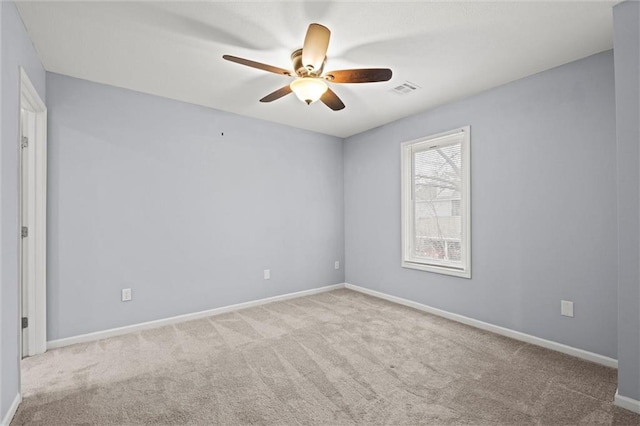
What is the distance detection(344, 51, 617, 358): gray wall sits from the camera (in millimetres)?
2582

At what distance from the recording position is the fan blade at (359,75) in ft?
7.39

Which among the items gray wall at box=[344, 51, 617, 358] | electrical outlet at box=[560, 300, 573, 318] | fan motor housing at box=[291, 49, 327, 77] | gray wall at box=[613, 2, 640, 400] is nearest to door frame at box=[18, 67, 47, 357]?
fan motor housing at box=[291, 49, 327, 77]

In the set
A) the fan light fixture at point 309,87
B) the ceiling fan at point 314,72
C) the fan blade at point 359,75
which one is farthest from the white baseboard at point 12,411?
the fan blade at point 359,75

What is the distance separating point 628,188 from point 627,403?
1.35 m

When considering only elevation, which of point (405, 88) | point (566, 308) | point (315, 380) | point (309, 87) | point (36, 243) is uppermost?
point (405, 88)

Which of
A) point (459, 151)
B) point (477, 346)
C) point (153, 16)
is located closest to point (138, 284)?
point (153, 16)

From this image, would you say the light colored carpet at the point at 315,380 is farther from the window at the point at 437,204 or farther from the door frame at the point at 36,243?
the window at the point at 437,204

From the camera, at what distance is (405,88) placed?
10.9ft

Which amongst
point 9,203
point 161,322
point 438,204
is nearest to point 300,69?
point 9,203

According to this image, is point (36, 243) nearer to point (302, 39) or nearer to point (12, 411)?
point (12, 411)

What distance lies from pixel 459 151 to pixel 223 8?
286 centimetres

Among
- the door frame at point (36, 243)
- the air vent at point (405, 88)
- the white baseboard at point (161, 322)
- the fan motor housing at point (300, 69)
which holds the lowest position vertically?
the white baseboard at point (161, 322)

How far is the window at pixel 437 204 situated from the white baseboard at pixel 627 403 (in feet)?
5.24

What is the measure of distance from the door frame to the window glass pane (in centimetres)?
399
